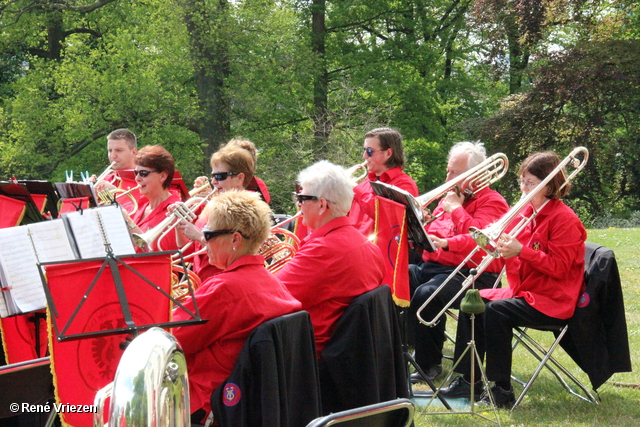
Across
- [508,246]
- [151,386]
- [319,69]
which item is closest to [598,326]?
[508,246]

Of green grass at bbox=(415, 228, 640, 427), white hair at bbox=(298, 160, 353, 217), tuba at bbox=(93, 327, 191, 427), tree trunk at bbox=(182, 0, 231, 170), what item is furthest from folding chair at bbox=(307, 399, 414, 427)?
tree trunk at bbox=(182, 0, 231, 170)

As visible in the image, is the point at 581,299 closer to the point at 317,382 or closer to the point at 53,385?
the point at 317,382

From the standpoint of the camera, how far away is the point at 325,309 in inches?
136

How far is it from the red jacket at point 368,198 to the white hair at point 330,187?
1.85 meters

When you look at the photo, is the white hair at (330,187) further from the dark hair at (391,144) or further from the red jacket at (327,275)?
the dark hair at (391,144)

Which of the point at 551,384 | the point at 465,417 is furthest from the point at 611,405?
the point at 465,417

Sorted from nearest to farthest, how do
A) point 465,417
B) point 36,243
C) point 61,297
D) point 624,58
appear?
point 61,297 < point 36,243 < point 465,417 < point 624,58

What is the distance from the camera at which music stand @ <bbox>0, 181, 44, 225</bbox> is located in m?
3.78

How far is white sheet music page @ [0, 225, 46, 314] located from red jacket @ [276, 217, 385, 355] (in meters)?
1.09

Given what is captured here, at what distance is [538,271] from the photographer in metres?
4.59

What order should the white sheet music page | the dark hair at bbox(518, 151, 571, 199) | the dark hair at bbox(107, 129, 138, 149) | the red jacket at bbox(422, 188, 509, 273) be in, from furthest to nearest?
the dark hair at bbox(107, 129, 138, 149)
the red jacket at bbox(422, 188, 509, 273)
the dark hair at bbox(518, 151, 571, 199)
the white sheet music page

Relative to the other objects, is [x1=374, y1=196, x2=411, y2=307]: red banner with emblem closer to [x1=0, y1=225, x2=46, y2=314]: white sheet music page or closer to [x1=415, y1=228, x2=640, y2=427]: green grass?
[x1=415, y1=228, x2=640, y2=427]: green grass

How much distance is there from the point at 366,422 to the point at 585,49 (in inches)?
644

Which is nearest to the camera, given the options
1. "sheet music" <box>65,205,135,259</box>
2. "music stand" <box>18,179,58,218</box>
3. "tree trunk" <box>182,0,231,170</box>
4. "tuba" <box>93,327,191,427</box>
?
"tuba" <box>93,327,191,427</box>
